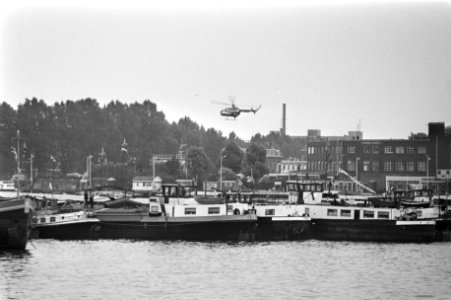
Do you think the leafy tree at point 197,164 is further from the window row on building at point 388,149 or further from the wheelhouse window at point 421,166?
the wheelhouse window at point 421,166

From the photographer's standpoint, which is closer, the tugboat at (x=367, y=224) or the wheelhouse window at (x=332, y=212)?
the tugboat at (x=367, y=224)

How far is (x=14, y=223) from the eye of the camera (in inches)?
2699

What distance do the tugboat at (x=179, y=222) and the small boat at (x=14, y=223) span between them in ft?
41.4

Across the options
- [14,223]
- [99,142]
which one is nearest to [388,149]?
[99,142]

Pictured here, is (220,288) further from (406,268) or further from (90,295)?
(406,268)

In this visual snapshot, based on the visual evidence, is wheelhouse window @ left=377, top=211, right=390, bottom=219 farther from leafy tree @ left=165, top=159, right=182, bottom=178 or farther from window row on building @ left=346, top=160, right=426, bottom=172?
leafy tree @ left=165, top=159, right=182, bottom=178

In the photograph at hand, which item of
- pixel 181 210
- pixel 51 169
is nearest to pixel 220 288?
pixel 181 210

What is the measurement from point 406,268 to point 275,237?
20.0 metres

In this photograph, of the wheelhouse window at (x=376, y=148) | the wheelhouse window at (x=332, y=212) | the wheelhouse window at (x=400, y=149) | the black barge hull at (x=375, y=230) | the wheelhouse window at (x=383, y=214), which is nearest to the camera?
the black barge hull at (x=375, y=230)

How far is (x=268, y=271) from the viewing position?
60.9m

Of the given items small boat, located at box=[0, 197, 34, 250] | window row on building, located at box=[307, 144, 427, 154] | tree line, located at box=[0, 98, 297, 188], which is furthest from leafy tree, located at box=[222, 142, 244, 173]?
small boat, located at box=[0, 197, 34, 250]

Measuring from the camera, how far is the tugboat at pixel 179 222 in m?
79.7

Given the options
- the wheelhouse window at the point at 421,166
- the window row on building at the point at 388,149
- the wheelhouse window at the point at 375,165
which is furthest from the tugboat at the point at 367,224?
the wheelhouse window at the point at 375,165

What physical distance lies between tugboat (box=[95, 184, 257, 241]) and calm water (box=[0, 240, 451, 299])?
2.73 metres
